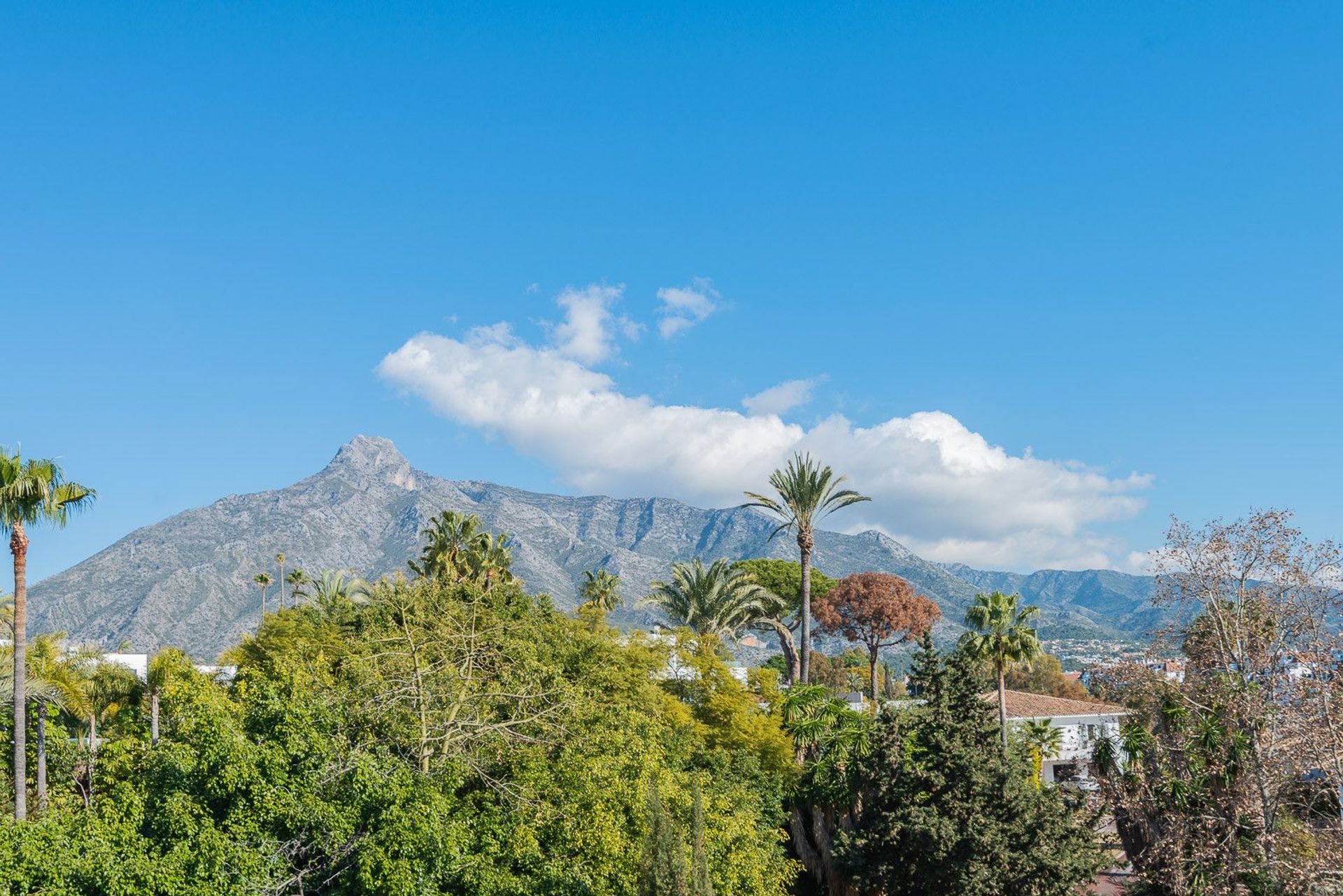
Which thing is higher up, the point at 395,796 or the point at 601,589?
the point at 601,589

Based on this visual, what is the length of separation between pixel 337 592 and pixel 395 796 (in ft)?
127

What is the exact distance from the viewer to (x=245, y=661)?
3997 centimetres

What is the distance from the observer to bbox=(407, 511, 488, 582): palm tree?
154ft

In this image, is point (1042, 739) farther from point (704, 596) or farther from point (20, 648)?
point (20, 648)

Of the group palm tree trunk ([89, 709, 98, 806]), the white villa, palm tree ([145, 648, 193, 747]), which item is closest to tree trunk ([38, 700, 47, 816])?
palm tree trunk ([89, 709, 98, 806])

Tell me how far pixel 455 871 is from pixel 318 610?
23.8m

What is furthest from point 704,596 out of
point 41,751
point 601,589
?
point 41,751

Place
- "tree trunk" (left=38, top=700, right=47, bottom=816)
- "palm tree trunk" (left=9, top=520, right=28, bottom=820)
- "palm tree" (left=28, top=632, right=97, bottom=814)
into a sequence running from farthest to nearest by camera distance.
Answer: "tree trunk" (left=38, top=700, right=47, bottom=816) → "palm tree" (left=28, top=632, right=97, bottom=814) → "palm tree trunk" (left=9, top=520, right=28, bottom=820)

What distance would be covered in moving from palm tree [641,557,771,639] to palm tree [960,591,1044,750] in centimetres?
1183

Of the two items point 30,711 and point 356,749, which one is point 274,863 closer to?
point 356,749

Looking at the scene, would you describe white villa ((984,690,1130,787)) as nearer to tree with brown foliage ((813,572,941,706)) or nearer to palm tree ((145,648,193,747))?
tree with brown foliage ((813,572,941,706))

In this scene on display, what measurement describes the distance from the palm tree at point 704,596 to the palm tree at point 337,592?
54.9ft

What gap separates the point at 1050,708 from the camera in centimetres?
5959

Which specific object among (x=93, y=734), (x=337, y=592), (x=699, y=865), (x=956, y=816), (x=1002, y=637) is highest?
(x=337, y=592)
